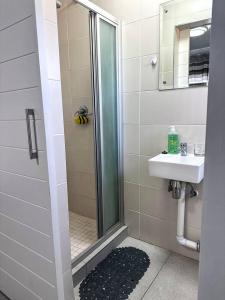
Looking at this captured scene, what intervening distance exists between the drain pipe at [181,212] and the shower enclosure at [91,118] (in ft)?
1.93

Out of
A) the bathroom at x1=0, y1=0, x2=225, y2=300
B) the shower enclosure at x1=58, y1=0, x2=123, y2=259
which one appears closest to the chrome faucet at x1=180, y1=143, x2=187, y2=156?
the bathroom at x1=0, y1=0, x2=225, y2=300

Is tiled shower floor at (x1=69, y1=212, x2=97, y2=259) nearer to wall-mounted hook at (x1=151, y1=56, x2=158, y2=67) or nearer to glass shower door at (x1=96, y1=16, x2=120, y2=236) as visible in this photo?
glass shower door at (x1=96, y1=16, x2=120, y2=236)

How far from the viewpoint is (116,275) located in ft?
5.24

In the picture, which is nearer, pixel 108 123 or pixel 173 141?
pixel 173 141

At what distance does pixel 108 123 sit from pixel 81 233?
115 cm

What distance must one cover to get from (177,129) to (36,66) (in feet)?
3.75

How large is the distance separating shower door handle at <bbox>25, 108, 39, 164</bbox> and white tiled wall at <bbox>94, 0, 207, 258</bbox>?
3.42ft

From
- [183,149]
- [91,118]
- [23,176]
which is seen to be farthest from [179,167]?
[91,118]

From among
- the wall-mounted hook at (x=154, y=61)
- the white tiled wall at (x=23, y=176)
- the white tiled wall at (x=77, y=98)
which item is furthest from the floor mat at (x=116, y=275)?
the wall-mounted hook at (x=154, y=61)

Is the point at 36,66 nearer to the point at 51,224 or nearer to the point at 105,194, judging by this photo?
the point at 51,224

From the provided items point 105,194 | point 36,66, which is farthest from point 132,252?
point 36,66

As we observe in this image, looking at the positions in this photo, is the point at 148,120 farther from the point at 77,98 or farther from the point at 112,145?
the point at 77,98

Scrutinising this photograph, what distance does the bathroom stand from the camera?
95 centimetres

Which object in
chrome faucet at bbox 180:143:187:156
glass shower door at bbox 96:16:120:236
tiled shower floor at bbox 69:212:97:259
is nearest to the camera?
chrome faucet at bbox 180:143:187:156
